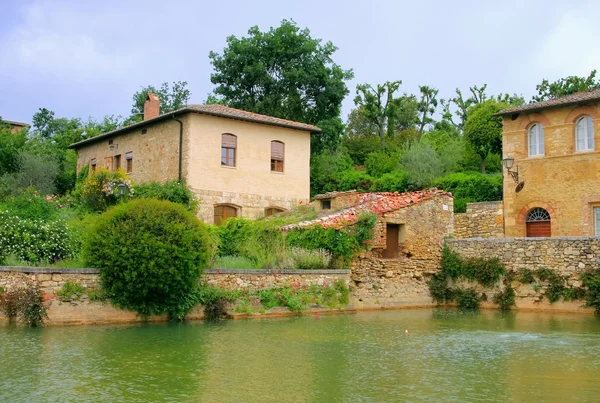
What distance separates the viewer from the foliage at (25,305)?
560 inches

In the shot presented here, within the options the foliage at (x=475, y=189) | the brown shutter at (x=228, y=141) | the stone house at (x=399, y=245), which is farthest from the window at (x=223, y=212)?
the foliage at (x=475, y=189)

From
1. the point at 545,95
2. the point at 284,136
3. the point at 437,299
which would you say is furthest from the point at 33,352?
the point at 545,95

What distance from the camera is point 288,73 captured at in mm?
41125

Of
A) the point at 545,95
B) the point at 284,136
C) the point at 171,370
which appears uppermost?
the point at 545,95

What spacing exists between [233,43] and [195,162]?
57.4ft

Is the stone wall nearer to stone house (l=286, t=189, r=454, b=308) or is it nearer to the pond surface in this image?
stone house (l=286, t=189, r=454, b=308)

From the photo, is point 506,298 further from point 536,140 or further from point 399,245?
point 536,140

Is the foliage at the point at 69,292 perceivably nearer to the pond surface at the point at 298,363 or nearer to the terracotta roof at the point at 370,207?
the pond surface at the point at 298,363

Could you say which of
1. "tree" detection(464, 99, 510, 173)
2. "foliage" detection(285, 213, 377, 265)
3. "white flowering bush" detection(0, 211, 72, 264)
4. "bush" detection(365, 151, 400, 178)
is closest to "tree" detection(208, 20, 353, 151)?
"bush" detection(365, 151, 400, 178)

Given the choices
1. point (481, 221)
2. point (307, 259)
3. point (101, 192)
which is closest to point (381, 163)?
point (481, 221)

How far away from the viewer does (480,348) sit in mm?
12594

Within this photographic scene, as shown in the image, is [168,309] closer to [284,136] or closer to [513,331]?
[513,331]

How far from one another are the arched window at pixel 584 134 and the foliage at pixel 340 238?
1128 cm

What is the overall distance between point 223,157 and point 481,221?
448 inches
